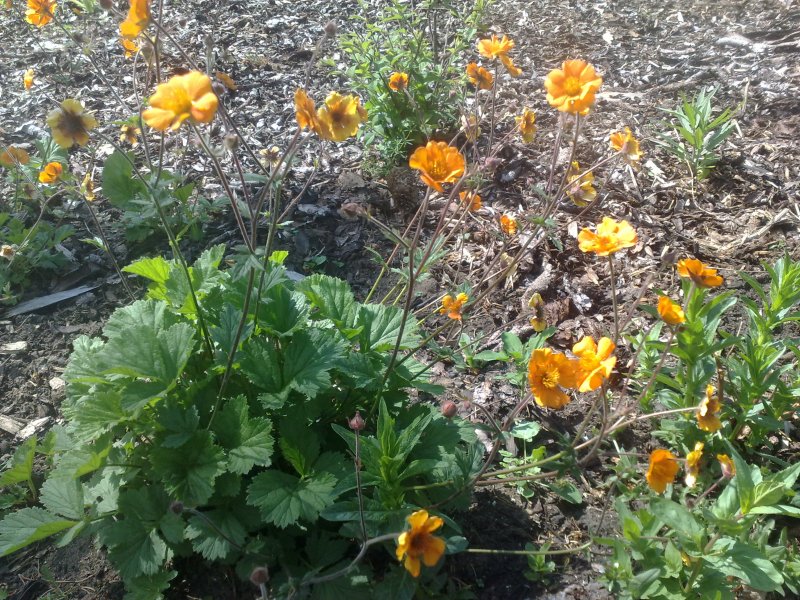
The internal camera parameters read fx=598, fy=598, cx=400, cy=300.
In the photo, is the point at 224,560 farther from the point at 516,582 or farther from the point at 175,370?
the point at 516,582

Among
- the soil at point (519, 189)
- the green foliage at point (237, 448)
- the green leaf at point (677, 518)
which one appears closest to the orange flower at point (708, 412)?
the green leaf at point (677, 518)

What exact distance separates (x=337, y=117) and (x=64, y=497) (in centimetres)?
142

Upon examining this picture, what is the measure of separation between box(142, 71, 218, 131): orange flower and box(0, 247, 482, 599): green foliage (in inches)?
18.4

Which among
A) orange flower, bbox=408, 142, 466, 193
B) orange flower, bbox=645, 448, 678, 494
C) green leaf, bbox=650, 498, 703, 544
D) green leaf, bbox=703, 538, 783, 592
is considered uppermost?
orange flower, bbox=408, 142, 466, 193

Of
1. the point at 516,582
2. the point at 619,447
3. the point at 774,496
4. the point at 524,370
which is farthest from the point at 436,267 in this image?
the point at 774,496

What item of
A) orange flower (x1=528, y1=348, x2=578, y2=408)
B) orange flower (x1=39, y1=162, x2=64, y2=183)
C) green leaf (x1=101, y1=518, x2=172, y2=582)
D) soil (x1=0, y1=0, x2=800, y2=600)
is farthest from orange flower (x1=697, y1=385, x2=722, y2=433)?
orange flower (x1=39, y1=162, x2=64, y2=183)

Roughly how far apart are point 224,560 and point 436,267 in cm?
186

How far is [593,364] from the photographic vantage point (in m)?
1.68

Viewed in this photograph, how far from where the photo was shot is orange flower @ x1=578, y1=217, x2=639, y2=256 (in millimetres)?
1762

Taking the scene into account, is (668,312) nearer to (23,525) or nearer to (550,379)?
(550,379)

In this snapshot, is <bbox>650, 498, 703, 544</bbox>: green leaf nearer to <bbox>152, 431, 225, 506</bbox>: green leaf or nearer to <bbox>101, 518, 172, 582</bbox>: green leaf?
<bbox>152, 431, 225, 506</bbox>: green leaf

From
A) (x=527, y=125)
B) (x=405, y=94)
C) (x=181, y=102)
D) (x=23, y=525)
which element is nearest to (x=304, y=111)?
(x=181, y=102)

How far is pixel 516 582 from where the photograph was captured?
6.39ft

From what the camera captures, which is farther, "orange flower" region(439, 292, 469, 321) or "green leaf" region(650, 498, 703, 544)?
"orange flower" region(439, 292, 469, 321)
